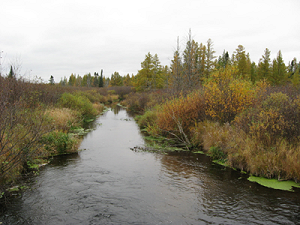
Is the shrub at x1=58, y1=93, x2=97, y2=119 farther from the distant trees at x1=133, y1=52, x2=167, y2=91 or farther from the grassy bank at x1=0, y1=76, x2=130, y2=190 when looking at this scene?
the distant trees at x1=133, y1=52, x2=167, y2=91

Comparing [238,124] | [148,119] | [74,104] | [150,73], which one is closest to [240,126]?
[238,124]

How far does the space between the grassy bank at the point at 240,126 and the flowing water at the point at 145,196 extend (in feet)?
2.71

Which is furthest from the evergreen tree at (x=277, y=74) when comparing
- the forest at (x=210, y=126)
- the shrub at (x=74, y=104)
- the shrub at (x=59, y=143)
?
the shrub at (x=59, y=143)

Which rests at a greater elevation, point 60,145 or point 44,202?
point 60,145

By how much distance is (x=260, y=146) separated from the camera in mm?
8242

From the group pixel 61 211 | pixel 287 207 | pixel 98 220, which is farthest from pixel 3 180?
pixel 287 207

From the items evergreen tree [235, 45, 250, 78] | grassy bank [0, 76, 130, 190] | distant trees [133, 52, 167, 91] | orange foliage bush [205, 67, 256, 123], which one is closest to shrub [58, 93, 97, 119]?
grassy bank [0, 76, 130, 190]

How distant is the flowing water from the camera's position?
18.1 feet

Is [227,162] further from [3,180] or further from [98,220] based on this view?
[3,180]

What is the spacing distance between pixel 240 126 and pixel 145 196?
17.8ft

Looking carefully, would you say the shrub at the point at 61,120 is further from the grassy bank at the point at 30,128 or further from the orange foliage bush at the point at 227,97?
the orange foliage bush at the point at 227,97

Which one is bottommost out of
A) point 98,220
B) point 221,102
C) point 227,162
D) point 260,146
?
point 98,220

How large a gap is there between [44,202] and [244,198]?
5.74 meters

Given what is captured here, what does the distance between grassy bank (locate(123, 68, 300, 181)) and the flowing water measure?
825 millimetres
